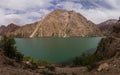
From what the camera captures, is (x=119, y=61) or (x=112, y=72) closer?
(x=112, y=72)

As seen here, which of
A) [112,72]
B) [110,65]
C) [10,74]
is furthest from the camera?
[110,65]

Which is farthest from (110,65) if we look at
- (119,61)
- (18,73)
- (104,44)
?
(104,44)

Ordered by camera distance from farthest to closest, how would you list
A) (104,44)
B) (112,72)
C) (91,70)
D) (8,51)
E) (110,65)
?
(104,44)
(8,51)
(91,70)
(110,65)
(112,72)

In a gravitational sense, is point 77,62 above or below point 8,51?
below

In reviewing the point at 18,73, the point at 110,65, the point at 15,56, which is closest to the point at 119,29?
the point at 15,56

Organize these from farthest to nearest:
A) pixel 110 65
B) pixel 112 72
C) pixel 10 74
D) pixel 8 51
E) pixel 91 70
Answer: pixel 8 51 < pixel 91 70 < pixel 110 65 < pixel 112 72 < pixel 10 74

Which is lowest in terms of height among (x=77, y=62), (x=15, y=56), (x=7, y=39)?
(x=77, y=62)

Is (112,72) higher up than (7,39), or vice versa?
(7,39)

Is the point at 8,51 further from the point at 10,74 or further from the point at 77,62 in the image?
the point at 77,62

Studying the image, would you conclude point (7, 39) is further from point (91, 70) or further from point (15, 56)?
point (91, 70)
